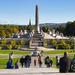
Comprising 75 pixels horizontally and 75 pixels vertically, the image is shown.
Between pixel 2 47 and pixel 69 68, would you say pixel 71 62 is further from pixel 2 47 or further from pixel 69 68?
pixel 2 47

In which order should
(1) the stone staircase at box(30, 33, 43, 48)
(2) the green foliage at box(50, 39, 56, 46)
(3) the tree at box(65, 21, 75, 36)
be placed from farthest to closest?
(3) the tree at box(65, 21, 75, 36)
(1) the stone staircase at box(30, 33, 43, 48)
(2) the green foliage at box(50, 39, 56, 46)

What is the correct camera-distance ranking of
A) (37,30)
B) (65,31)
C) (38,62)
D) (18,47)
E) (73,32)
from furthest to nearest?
(65,31)
(73,32)
(37,30)
(18,47)
(38,62)

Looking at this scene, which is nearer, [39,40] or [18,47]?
[18,47]

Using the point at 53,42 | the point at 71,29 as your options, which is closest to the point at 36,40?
the point at 53,42

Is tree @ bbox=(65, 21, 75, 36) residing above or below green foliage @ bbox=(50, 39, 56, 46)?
above

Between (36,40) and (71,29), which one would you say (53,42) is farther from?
(71,29)

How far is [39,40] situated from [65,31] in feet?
176

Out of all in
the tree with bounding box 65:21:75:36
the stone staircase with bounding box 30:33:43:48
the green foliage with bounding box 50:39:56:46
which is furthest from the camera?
the tree with bounding box 65:21:75:36

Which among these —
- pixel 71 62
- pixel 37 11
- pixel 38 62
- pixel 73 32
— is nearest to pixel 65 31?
pixel 73 32

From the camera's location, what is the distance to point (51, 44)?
79938 millimetres

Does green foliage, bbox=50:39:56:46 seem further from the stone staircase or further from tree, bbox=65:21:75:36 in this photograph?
tree, bbox=65:21:75:36

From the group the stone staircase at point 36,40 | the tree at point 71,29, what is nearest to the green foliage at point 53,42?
the stone staircase at point 36,40

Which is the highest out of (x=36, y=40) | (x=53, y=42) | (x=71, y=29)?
(x=71, y=29)

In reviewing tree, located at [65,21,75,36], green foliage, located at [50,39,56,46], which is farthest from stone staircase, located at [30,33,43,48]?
tree, located at [65,21,75,36]
